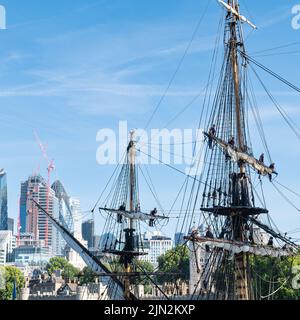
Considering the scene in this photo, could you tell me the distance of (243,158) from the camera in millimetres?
40906

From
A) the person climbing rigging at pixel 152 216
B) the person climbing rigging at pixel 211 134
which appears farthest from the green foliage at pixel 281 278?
the person climbing rigging at pixel 211 134

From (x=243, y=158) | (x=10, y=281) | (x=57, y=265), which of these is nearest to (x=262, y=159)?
(x=243, y=158)

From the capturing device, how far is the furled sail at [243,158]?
4053 centimetres

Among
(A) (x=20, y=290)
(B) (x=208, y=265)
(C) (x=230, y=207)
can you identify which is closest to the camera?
(C) (x=230, y=207)

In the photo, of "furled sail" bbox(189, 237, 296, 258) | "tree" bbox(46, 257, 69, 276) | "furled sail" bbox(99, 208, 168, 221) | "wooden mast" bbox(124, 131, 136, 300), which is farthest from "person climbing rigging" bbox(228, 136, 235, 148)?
"tree" bbox(46, 257, 69, 276)

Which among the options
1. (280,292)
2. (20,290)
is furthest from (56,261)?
(280,292)

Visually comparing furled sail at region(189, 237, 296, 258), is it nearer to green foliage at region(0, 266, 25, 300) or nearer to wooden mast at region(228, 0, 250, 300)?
wooden mast at region(228, 0, 250, 300)

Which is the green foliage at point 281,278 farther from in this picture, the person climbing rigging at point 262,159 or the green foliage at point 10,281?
the green foliage at point 10,281

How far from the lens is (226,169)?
136 ft

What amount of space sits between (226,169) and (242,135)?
2.52 metres

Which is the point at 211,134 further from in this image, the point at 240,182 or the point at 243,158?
the point at 240,182

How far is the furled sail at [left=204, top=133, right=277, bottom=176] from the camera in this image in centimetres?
4053
